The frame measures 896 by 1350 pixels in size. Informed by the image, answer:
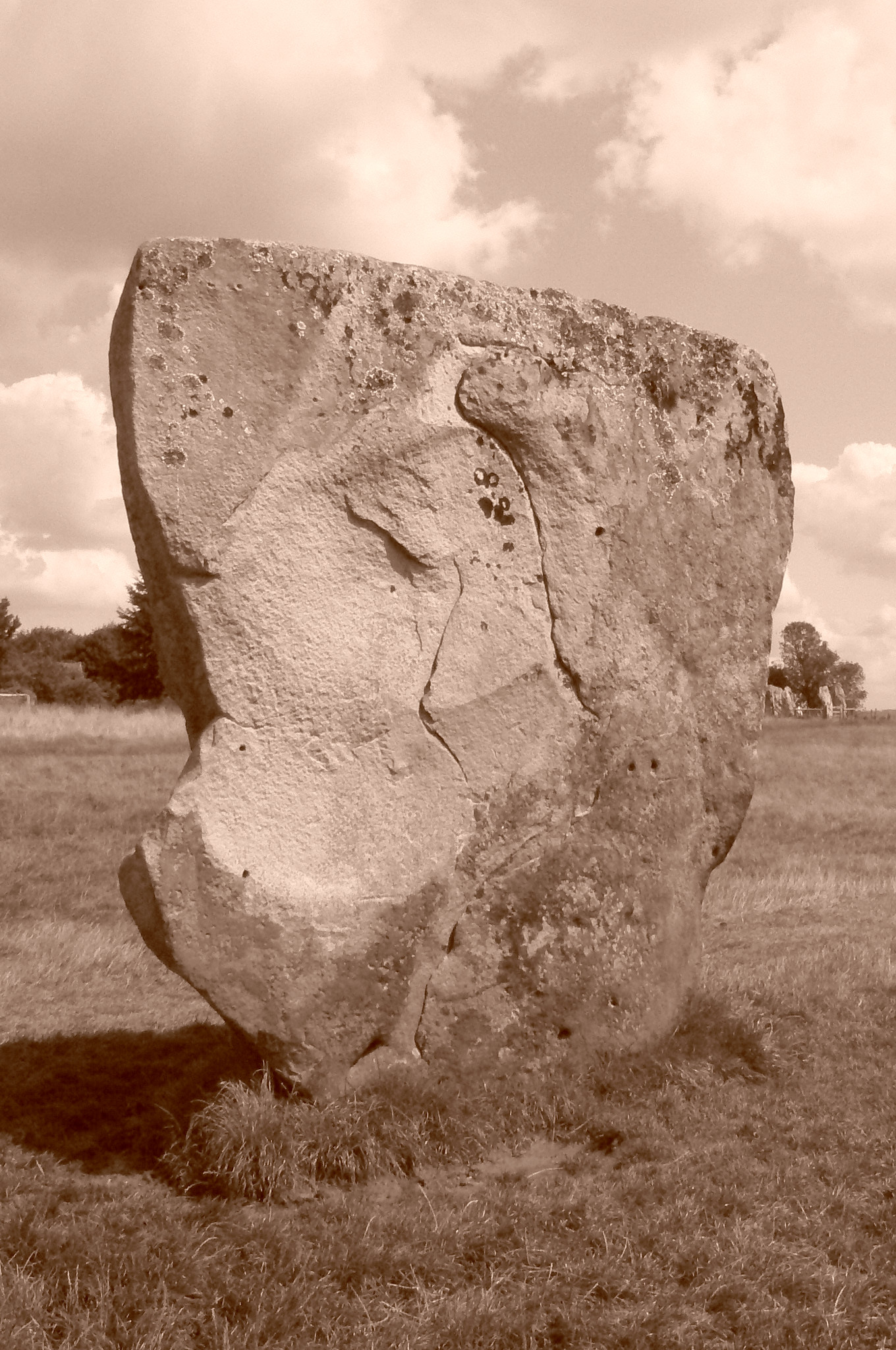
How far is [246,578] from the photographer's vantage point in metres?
5.70

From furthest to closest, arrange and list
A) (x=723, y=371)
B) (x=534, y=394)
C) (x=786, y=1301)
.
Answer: (x=723, y=371) → (x=534, y=394) → (x=786, y=1301)

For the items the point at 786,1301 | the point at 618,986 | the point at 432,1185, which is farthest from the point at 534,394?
the point at 786,1301

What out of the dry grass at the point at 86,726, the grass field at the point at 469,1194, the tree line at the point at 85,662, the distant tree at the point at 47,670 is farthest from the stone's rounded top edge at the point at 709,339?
the distant tree at the point at 47,670

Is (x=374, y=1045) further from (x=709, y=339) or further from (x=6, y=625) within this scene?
(x=6, y=625)

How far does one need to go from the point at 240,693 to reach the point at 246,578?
537 mm

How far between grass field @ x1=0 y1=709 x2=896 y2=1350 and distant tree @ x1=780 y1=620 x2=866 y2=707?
248 feet

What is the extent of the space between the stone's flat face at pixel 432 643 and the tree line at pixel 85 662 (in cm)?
3039

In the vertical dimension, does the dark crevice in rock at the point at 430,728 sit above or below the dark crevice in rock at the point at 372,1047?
above

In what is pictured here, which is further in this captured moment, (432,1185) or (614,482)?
(614,482)

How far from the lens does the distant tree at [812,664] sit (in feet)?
268

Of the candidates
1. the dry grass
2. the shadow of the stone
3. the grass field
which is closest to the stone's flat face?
the grass field

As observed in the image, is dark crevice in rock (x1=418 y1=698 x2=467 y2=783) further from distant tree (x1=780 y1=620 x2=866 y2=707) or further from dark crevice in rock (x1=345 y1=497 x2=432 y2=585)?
distant tree (x1=780 y1=620 x2=866 y2=707)

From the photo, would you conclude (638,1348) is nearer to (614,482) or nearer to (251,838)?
(251,838)

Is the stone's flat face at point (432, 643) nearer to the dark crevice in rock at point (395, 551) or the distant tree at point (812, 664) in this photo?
the dark crevice in rock at point (395, 551)
